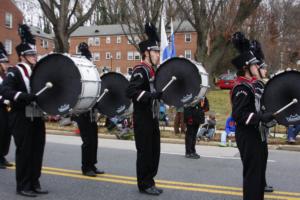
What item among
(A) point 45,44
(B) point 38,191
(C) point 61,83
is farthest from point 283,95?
(A) point 45,44

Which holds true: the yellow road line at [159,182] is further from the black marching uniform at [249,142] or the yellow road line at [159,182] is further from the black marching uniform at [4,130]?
the black marching uniform at [249,142]

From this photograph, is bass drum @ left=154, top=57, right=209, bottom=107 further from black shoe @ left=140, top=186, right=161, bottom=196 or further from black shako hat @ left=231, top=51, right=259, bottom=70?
black shoe @ left=140, top=186, right=161, bottom=196

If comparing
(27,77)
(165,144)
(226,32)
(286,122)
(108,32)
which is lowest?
(165,144)

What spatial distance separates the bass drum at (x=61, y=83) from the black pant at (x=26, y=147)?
44 centimetres

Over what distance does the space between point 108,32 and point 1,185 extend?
66.4m

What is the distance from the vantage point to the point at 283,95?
5.56 m

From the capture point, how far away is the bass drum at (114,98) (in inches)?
328

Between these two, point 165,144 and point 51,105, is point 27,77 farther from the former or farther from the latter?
point 165,144

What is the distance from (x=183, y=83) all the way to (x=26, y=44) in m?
2.43

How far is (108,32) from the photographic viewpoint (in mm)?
72312

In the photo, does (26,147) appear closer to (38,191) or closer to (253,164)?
(38,191)

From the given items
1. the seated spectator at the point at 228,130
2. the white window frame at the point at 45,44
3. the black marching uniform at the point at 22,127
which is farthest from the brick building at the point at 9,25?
the black marching uniform at the point at 22,127

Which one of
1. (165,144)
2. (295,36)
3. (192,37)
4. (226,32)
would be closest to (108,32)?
(192,37)

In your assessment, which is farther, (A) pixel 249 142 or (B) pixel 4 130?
(B) pixel 4 130
